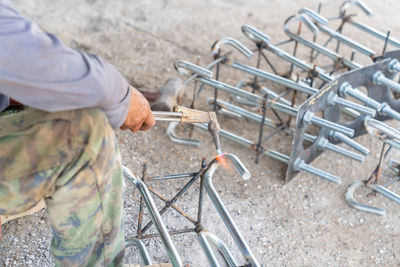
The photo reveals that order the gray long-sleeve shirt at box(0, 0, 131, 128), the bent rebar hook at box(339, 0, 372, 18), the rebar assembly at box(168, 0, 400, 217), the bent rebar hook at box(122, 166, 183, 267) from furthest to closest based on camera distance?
1. the bent rebar hook at box(339, 0, 372, 18)
2. the rebar assembly at box(168, 0, 400, 217)
3. the bent rebar hook at box(122, 166, 183, 267)
4. the gray long-sleeve shirt at box(0, 0, 131, 128)

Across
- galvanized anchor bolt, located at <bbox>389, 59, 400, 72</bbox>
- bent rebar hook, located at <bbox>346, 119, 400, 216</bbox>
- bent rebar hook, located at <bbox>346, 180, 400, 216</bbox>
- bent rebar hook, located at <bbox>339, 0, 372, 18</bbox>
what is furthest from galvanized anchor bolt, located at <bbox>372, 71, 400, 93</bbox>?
bent rebar hook, located at <bbox>339, 0, 372, 18</bbox>

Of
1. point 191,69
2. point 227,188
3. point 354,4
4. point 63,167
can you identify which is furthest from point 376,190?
point 63,167

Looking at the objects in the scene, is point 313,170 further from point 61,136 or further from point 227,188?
point 61,136

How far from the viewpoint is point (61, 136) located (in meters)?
1.97

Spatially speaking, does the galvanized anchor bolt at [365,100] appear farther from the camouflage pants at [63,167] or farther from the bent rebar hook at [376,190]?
the camouflage pants at [63,167]

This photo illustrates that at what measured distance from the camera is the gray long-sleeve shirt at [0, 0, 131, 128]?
1828 millimetres

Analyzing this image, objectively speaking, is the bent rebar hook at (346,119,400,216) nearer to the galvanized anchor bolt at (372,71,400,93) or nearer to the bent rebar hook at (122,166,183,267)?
the galvanized anchor bolt at (372,71,400,93)

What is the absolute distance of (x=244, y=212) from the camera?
12.2ft

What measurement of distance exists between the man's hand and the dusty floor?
1.12 meters

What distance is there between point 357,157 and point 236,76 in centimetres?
187

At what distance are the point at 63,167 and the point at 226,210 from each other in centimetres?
89

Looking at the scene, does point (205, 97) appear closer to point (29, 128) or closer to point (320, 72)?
point (320, 72)

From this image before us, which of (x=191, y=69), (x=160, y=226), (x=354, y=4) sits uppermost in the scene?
(x=354, y=4)

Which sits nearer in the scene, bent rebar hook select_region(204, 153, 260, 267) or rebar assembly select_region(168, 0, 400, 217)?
bent rebar hook select_region(204, 153, 260, 267)
